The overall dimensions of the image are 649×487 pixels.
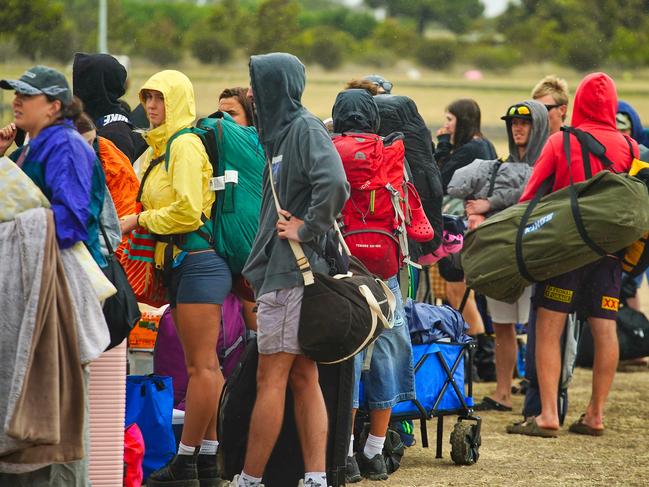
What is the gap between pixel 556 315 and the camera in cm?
729

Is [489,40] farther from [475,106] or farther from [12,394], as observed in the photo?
[12,394]

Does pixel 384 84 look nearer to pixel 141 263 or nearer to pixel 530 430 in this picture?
pixel 530 430

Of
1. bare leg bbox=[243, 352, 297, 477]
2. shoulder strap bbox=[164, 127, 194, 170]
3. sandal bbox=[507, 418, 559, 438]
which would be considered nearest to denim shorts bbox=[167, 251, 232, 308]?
shoulder strap bbox=[164, 127, 194, 170]

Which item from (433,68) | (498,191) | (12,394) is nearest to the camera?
(12,394)

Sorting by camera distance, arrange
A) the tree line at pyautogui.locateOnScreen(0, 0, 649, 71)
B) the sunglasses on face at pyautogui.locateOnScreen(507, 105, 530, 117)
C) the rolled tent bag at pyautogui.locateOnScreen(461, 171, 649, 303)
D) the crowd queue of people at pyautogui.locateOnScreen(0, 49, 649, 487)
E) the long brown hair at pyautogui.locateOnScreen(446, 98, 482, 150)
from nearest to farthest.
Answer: the crowd queue of people at pyautogui.locateOnScreen(0, 49, 649, 487)
the rolled tent bag at pyautogui.locateOnScreen(461, 171, 649, 303)
the sunglasses on face at pyautogui.locateOnScreen(507, 105, 530, 117)
the long brown hair at pyautogui.locateOnScreen(446, 98, 482, 150)
the tree line at pyautogui.locateOnScreen(0, 0, 649, 71)

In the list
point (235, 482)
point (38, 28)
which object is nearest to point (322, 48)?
point (38, 28)

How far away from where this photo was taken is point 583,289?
747cm

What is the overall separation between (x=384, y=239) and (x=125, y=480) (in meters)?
1.64

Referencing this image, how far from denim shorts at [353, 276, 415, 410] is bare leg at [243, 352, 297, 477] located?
3.15 ft

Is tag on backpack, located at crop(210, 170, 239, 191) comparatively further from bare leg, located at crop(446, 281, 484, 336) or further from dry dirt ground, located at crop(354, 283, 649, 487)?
bare leg, located at crop(446, 281, 484, 336)

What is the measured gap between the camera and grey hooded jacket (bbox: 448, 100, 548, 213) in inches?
306

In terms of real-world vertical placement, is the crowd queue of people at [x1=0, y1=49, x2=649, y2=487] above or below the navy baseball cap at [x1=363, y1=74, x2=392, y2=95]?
below

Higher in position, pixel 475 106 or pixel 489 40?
pixel 489 40

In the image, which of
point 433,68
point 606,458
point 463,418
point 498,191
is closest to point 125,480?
point 463,418
